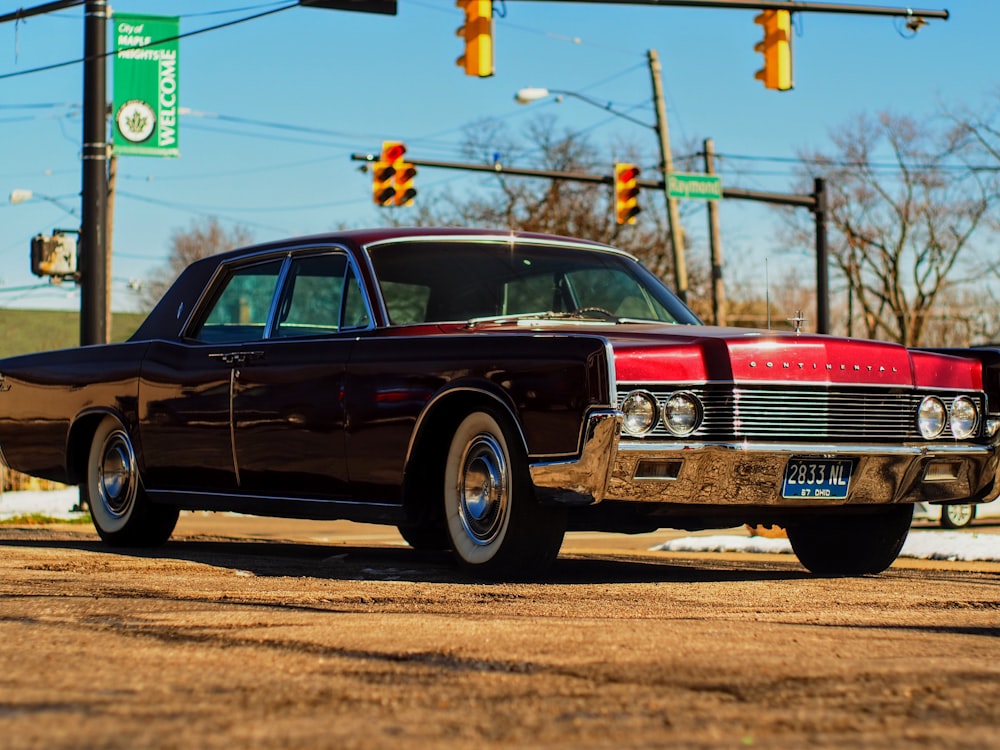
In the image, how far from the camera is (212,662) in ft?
13.9

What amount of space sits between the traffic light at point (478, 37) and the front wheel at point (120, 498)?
9640 millimetres

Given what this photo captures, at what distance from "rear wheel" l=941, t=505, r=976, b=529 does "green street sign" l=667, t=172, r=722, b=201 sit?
7.92 meters

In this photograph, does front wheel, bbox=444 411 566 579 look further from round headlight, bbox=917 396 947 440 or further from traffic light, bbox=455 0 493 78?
traffic light, bbox=455 0 493 78

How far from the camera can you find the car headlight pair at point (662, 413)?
20.7 feet

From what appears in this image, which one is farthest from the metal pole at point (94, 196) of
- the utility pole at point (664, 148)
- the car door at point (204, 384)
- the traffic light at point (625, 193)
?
the utility pole at point (664, 148)

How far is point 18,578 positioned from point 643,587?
8.59 ft

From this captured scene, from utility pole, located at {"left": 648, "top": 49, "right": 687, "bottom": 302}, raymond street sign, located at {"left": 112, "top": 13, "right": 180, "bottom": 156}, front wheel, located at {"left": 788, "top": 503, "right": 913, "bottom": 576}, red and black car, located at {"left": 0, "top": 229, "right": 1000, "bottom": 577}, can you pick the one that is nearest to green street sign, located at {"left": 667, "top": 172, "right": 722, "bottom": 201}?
utility pole, located at {"left": 648, "top": 49, "right": 687, "bottom": 302}

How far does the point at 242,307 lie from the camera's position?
853 cm

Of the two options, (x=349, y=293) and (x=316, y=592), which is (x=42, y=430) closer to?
(x=349, y=293)

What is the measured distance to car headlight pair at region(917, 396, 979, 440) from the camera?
7.09 m

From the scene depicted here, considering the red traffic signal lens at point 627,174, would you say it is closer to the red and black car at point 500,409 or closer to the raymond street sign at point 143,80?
the raymond street sign at point 143,80

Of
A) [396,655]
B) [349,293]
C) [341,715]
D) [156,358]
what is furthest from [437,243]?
[341,715]

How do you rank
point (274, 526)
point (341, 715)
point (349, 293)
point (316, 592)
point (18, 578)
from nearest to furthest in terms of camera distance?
point (341, 715) → point (316, 592) → point (18, 578) → point (349, 293) → point (274, 526)

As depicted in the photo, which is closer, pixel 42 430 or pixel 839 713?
pixel 839 713
